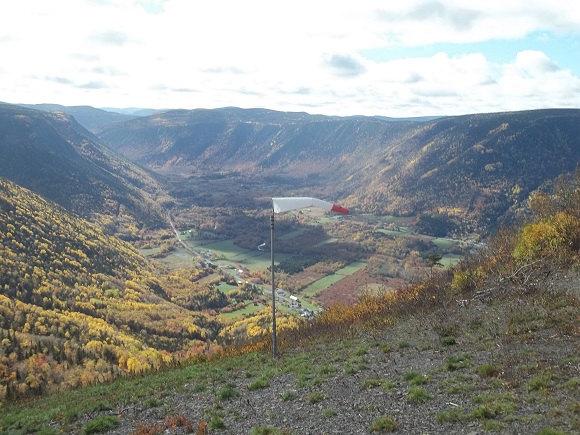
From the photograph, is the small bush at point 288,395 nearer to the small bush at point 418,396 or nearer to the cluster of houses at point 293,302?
the small bush at point 418,396

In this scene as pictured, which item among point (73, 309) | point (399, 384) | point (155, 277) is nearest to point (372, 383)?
point (399, 384)

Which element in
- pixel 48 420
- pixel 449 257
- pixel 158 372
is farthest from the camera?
pixel 449 257

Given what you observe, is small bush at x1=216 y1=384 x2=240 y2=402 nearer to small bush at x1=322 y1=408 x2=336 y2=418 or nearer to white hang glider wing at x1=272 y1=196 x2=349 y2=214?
small bush at x1=322 y1=408 x2=336 y2=418

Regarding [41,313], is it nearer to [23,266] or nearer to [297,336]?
[23,266]

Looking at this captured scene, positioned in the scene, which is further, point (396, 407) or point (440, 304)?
point (440, 304)

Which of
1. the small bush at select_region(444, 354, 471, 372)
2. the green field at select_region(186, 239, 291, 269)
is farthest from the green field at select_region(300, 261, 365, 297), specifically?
the small bush at select_region(444, 354, 471, 372)

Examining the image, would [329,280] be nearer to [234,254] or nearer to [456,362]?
[234,254]

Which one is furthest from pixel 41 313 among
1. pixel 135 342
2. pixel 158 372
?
pixel 158 372
